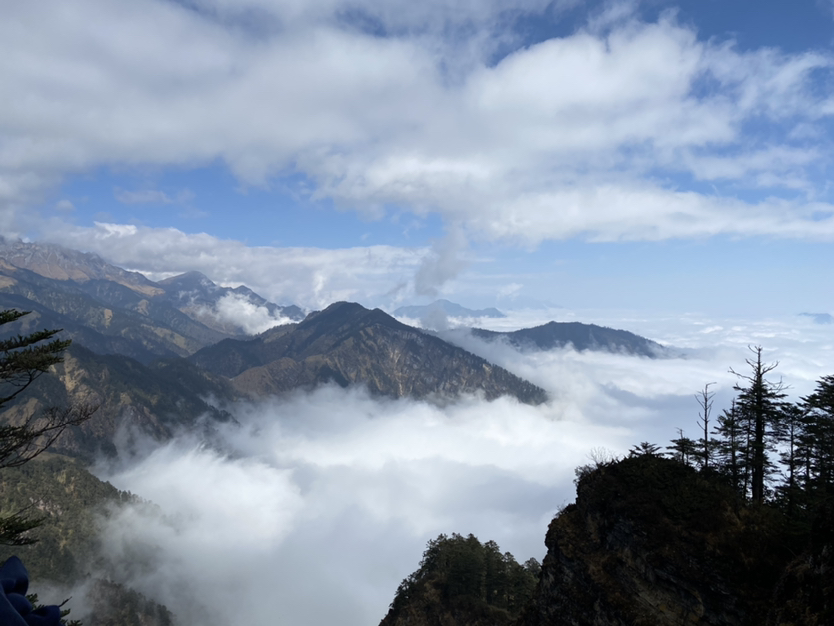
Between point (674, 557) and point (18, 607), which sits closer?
point (18, 607)

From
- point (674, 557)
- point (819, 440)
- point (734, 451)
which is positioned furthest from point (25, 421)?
point (819, 440)

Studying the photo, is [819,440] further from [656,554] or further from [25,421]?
[25,421]

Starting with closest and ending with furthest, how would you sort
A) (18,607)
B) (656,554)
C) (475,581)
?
(18,607), (656,554), (475,581)

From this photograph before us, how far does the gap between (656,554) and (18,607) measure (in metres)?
43.2

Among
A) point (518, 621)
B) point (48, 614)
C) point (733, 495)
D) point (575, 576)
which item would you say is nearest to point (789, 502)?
point (733, 495)

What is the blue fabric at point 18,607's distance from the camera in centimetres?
484

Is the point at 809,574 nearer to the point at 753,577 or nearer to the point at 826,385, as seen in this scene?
the point at 753,577

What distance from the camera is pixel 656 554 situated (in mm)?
37219

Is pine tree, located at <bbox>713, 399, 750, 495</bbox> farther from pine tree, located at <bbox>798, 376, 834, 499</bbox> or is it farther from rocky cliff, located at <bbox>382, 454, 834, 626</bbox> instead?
pine tree, located at <bbox>798, 376, 834, 499</bbox>

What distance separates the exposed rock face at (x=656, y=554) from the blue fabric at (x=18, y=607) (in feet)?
133

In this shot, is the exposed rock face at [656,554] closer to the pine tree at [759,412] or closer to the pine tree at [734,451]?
the pine tree at [734,451]

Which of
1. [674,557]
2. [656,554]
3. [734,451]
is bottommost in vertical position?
[656,554]

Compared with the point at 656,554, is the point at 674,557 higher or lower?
higher

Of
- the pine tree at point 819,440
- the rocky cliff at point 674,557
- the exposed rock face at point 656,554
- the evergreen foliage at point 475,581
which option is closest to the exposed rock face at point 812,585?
the rocky cliff at point 674,557
